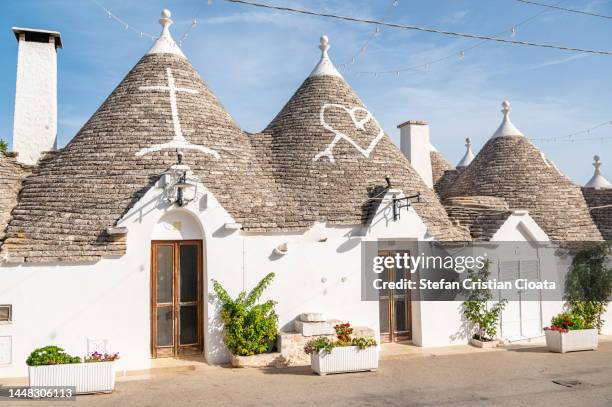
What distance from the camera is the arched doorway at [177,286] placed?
1175 cm

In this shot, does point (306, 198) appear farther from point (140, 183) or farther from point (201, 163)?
point (140, 183)

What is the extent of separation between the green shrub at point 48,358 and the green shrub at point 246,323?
3.09m

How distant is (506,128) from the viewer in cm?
1961

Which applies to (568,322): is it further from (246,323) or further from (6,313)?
(6,313)

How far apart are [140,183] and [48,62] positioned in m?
5.12

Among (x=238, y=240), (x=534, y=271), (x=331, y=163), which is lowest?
(x=534, y=271)

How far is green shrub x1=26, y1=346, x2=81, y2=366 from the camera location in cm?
941

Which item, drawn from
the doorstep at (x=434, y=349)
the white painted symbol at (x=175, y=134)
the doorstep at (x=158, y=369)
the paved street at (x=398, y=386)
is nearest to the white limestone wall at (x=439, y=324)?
the doorstep at (x=434, y=349)

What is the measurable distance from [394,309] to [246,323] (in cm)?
430

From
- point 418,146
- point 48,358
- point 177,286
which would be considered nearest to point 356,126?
point 418,146

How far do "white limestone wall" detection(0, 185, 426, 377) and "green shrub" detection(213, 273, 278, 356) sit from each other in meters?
0.28

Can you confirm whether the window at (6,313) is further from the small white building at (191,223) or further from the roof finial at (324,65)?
the roof finial at (324,65)

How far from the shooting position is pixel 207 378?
10.5m

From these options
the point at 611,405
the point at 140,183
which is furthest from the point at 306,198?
the point at 611,405
